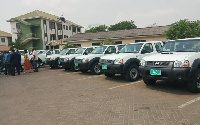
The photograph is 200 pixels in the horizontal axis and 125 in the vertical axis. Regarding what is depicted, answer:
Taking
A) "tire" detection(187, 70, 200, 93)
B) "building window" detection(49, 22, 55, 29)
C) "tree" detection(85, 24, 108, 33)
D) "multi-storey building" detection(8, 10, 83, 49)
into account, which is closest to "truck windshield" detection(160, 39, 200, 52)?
"tire" detection(187, 70, 200, 93)

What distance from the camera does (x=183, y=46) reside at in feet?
21.7

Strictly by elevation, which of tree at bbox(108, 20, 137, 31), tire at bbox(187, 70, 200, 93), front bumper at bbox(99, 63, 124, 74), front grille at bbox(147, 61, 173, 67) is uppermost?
tree at bbox(108, 20, 137, 31)

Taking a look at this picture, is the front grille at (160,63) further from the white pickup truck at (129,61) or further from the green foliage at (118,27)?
the green foliage at (118,27)

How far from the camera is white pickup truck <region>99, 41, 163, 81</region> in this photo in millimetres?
7816

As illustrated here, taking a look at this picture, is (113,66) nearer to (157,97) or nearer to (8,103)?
(157,97)

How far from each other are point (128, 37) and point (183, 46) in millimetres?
19843

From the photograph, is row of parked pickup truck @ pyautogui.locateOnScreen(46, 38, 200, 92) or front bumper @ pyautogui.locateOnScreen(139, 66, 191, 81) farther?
row of parked pickup truck @ pyautogui.locateOnScreen(46, 38, 200, 92)

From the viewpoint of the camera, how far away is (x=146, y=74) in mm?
6238

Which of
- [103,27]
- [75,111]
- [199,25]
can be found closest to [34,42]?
[103,27]

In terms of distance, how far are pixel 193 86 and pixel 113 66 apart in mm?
3297

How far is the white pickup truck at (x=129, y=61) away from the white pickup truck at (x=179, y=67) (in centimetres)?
133

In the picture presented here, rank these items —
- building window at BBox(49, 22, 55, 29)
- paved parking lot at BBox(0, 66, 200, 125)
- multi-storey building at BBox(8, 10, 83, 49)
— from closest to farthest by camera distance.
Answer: paved parking lot at BBox(0, 66, 200, 125) → multi-storey building at BBox(8, 10, 83, 49) → building window at BBox(49, 22, 55, 29)

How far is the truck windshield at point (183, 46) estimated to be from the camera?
633 cm

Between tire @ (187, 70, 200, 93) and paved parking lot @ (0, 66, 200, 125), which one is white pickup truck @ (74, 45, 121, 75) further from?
tire @ (187, 70, 200, 93)
